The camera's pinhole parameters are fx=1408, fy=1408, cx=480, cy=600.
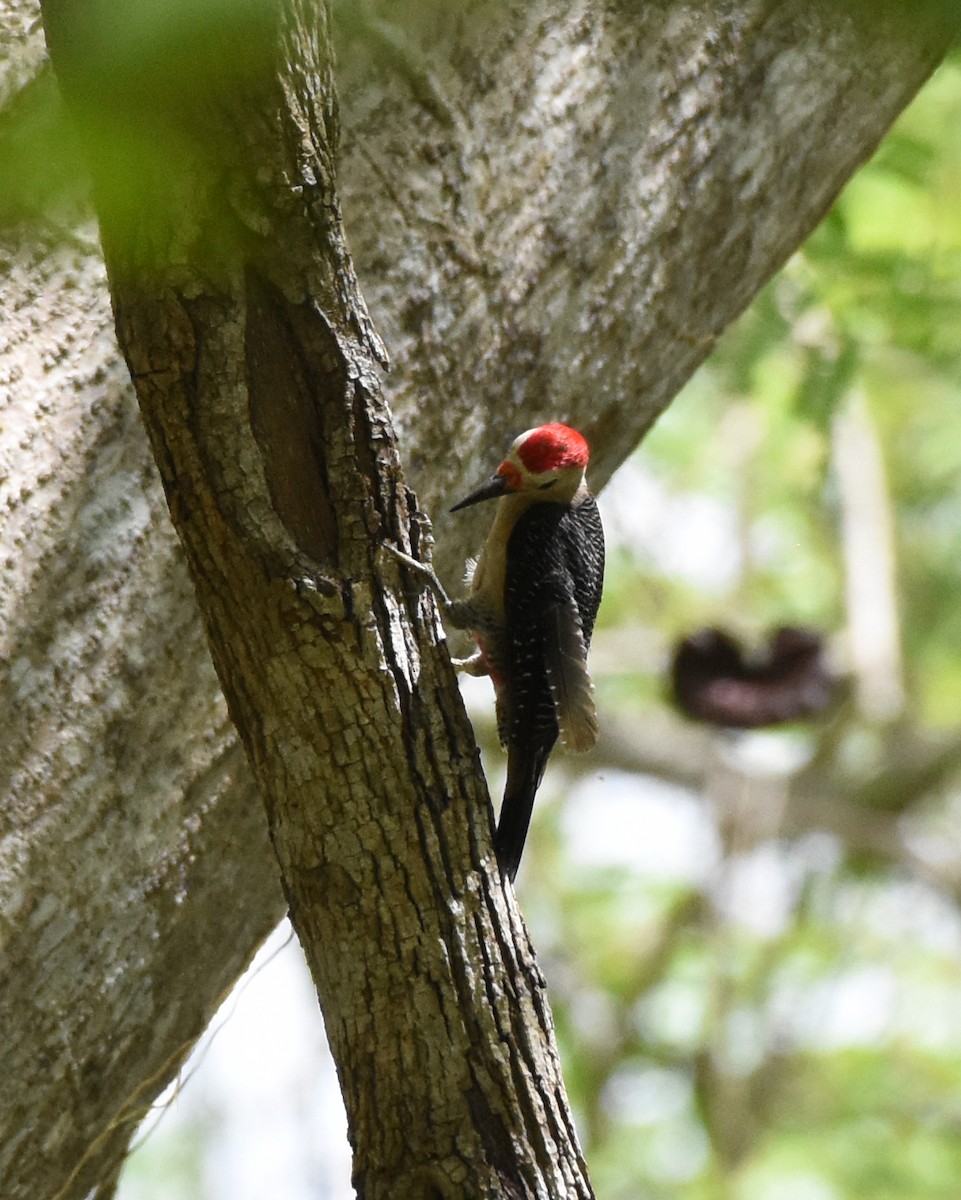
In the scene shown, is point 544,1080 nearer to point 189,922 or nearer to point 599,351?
point 189,922

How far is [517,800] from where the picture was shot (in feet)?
10.3

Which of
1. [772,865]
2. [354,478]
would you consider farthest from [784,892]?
[354,478]

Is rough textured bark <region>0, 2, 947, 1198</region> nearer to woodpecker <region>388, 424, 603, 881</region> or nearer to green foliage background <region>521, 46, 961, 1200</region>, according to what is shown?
woodpecker <region>388, 424, 603, 881</region>

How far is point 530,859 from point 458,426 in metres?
8.82

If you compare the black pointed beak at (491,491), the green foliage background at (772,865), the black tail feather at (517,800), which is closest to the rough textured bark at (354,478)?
the black pointed beak at (491,491)

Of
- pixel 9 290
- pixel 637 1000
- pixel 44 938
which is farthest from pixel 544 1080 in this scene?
pixel 637 1000

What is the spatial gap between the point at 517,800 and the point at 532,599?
0.51m

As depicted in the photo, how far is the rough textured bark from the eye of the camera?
2102 mm

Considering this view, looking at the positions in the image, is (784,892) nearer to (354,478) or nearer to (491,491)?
(491,491)

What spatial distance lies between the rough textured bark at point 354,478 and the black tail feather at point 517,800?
0.46 metres

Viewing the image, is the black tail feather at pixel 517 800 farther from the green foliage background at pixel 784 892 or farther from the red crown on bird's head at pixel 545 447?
the green foliage background at pixel 784 892

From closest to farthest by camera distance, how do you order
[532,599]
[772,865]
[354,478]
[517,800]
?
[354,478]
[517,800]
[532,599]
[772,865]

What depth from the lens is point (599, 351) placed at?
3.38 metres

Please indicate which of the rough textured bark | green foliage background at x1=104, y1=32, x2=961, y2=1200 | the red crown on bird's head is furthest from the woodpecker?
green foliage background at x1=104, y1=32, x2=961, y2=1200
